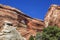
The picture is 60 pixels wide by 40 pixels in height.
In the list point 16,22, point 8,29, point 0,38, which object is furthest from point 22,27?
point 0,38

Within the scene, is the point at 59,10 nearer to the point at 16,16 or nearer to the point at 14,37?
the point at 16,16

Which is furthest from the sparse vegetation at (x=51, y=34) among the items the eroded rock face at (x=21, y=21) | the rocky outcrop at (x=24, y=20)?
the eroded rock face at (x=21, y=21)

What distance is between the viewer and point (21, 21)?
83312 millimetres

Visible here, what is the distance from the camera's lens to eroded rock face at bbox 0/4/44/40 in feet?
253

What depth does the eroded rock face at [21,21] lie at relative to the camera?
77250 mm

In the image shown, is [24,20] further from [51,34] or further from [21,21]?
[51,34]

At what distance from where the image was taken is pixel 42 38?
5200 cm

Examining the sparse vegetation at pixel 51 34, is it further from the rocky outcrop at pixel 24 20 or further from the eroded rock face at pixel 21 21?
the eroded rock face at pixel 21 21

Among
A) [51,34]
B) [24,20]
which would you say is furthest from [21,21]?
[51,34]

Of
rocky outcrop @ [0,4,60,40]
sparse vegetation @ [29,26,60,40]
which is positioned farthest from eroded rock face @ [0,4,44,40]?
sparse vegetation @ [29,26,60,40]

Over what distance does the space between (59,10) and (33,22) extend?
14.9 metres

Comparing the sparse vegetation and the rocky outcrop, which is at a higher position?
the rocky outcrop

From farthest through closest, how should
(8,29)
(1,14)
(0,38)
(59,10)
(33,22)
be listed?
1. (33,22)
2. (1,14)
3. (59,10)
4. (8,29)
5. (0,38)

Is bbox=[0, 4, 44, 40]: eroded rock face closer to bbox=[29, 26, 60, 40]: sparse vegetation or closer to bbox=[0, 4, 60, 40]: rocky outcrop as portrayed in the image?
bbox=[0, 4, 60, 40]: rocky outcrop
